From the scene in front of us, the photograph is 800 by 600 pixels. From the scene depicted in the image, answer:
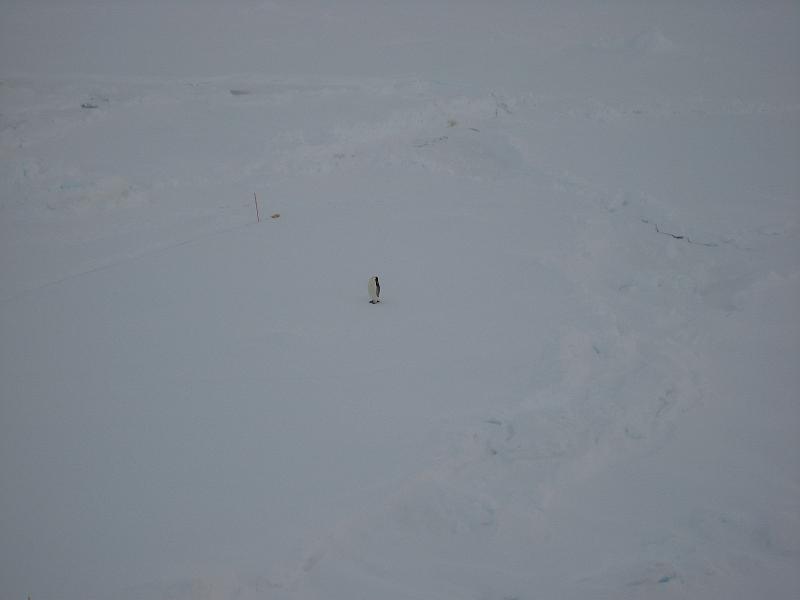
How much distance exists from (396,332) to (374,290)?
594 mm

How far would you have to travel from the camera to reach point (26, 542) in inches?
169

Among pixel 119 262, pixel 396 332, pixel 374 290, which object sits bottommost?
pixel 396 332

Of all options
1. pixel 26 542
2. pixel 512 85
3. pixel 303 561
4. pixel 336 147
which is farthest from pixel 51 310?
pixel 512 85

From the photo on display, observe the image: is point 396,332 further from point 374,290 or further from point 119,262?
point 119,262

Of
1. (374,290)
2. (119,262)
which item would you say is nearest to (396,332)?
(374,290)

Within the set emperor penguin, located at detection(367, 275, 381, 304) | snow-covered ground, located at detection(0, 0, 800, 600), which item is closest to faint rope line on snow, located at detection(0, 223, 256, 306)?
snow-covered ground, located at detection(0, 0, 800, 600)

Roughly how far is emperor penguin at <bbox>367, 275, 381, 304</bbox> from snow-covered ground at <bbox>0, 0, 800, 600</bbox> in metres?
0.27

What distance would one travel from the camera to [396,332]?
6.89 meters

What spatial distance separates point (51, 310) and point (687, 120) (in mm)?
11834

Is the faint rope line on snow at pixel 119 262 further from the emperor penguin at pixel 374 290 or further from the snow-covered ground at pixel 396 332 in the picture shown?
the emperor penguin at pixel 374 290

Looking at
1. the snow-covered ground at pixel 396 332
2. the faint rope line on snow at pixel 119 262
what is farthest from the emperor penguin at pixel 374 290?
the faint rope line on snow at pixel 119 262

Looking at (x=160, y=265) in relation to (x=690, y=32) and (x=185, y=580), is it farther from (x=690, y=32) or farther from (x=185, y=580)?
(x=690, y=32)

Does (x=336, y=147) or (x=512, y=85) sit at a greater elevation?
(x=512, y=85)

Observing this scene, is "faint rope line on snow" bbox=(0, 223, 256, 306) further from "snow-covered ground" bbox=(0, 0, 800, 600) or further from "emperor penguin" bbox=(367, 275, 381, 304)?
"emperor penguin" bbox=(367, 275, 381, 304)
